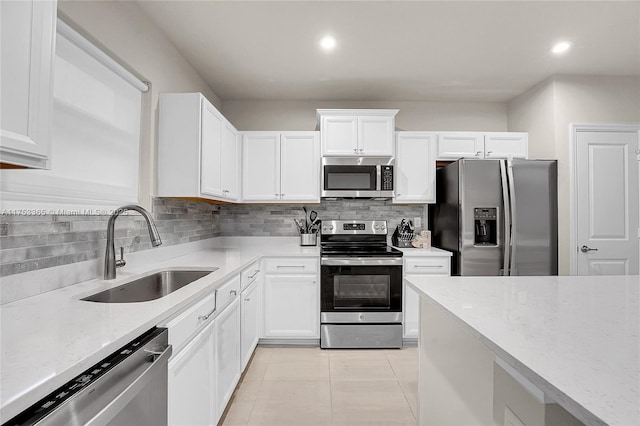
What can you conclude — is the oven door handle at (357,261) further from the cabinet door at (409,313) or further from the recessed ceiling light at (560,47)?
the recessed ceiling light at (560,47)

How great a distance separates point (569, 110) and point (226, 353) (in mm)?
3683

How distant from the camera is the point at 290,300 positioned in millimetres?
2877

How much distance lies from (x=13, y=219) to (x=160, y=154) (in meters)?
1.13

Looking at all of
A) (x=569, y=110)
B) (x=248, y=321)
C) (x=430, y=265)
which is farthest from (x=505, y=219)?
(x=248, y=321)

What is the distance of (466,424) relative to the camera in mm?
1102

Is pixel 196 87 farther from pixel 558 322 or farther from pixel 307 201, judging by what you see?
pixel 558 322

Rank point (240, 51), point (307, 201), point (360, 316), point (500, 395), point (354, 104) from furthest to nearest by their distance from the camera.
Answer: point (354, 104), point (307, 201), point (360, 316), point (240, 51), point (500, 395)

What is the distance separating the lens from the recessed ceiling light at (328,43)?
2426 mm

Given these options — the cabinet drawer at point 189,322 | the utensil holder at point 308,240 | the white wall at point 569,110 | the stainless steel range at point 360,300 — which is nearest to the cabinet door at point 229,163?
the utensil holder at point 308,240

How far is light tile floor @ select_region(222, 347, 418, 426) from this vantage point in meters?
1.91

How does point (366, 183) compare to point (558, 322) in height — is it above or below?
above

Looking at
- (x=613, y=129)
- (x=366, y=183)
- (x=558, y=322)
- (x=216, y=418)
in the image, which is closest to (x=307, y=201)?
(x=366, y=183)

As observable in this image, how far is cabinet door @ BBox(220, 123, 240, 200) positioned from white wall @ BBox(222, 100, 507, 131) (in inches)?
25.3

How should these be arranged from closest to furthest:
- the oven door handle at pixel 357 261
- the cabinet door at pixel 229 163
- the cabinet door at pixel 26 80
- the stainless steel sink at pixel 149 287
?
the cabinet door at pixel 26 80 → the stainless steel sink at pixel 149 287 → the cabinet door at pixel 229 163 → the oven door handle at pixel 357 261
